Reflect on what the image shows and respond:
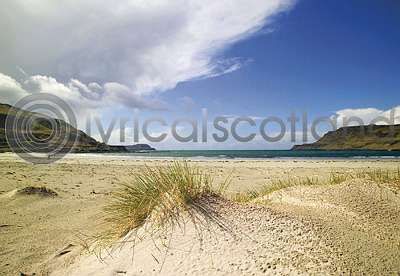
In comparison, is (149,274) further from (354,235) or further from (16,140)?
(16,140)

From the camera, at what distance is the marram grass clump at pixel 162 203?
9.70 ft

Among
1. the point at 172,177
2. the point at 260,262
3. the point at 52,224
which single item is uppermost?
the point at 172,177

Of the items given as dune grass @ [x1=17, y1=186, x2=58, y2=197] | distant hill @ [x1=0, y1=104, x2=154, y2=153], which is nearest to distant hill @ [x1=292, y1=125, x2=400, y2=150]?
distant hill @ [x1=0, y1=104, x2=154, y2=153]

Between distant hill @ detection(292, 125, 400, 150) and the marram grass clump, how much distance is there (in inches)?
3952

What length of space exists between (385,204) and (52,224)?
447 centimetres

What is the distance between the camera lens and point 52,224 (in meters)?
4.77

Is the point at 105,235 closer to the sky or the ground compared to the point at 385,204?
closer to the ground

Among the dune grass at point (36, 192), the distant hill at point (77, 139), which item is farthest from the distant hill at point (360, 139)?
the dune grass at point (36, 192)

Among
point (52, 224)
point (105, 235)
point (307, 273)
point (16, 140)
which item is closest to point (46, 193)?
point (52, 224)

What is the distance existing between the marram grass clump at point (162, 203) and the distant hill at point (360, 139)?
100390mm

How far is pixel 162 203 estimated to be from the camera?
314cm

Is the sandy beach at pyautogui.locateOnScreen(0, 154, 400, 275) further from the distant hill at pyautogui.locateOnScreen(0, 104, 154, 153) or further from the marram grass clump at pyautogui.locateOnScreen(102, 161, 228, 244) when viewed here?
the distant hill at pyautogui.locateOnScreen(0, 104, 154, 153)

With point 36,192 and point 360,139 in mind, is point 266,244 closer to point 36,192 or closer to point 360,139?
point 36,192

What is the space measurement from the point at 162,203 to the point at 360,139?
381 feet
